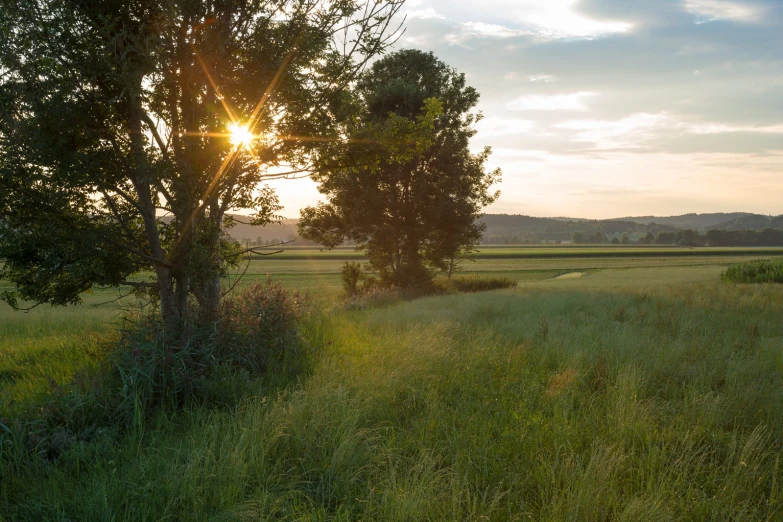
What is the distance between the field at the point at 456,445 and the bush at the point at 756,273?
67.1 feet

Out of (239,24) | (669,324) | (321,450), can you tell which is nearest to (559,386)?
(321,450)

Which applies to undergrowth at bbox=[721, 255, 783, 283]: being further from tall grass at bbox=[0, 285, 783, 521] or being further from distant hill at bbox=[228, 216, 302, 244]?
distant hill at bbox=[228, 216, 302, 244]

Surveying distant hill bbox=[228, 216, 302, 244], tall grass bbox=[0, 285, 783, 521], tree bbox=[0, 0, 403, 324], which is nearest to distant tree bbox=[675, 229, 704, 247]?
distant hill bbox=[228, 216, 302, 244]

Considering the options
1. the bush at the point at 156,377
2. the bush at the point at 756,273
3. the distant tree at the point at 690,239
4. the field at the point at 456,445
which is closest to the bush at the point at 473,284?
the bush at the point at 756,273

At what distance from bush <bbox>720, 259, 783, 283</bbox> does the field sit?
2045 centimetres

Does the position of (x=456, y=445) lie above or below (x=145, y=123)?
below

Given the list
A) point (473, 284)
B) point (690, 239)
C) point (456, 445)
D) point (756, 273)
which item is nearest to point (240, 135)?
point (456, 445)

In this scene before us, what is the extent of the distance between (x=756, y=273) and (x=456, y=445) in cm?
2796

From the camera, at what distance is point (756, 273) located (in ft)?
82.8

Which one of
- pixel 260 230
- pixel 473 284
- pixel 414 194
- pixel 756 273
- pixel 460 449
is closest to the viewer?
pixel 460 449

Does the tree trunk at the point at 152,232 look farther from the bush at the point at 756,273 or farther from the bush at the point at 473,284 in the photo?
the bush at the point at 756,273

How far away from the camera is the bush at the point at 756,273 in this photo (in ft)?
77.8

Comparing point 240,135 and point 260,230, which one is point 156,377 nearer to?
point 240,135

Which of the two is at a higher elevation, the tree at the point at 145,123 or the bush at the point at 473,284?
the tree at the point at 145,123
